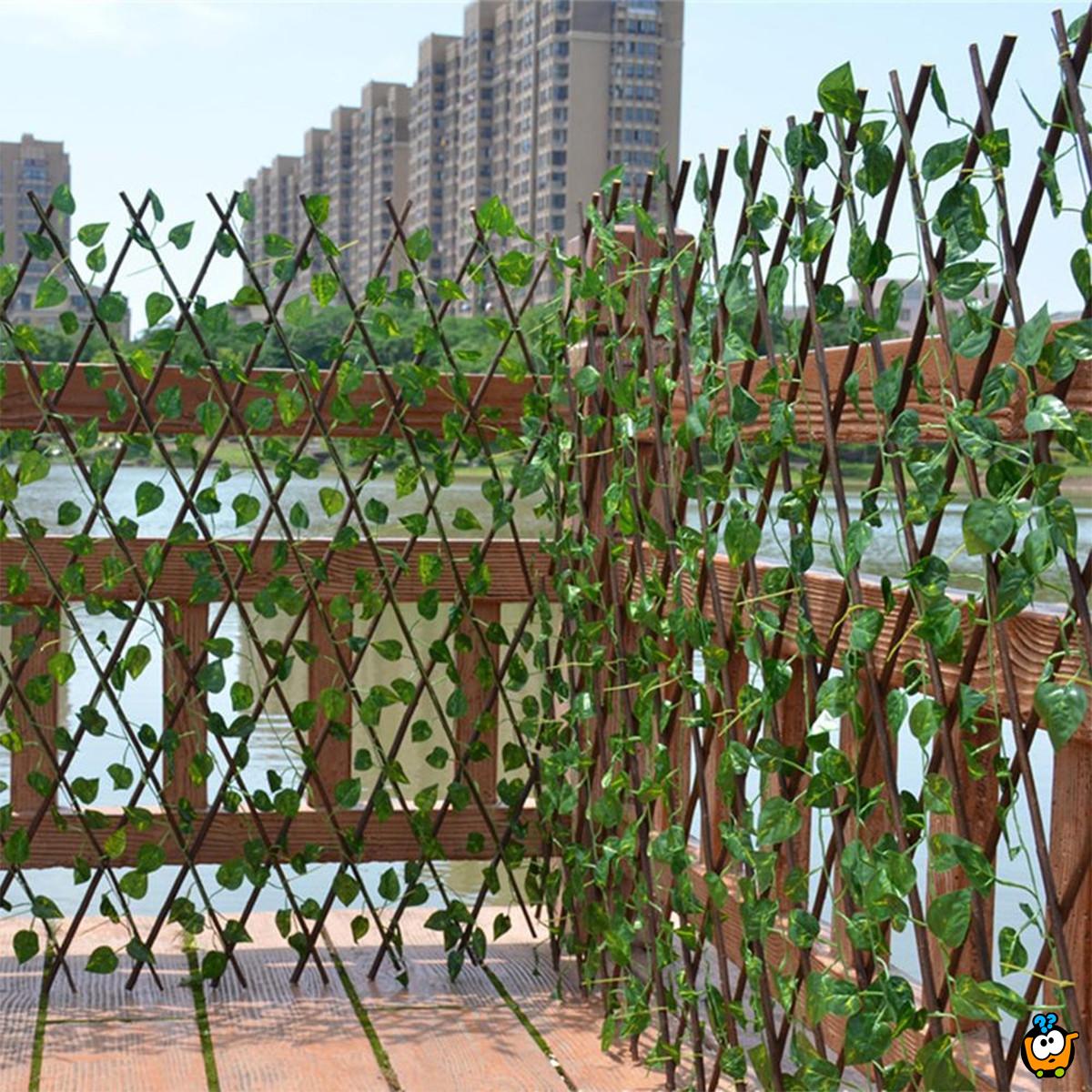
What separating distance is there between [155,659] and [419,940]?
14.6ft

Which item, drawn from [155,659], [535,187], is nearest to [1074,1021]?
[155,659]

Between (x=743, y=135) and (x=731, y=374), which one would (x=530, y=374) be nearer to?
(x=731, y=374)

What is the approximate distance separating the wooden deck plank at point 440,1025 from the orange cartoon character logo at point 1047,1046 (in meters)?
0.98

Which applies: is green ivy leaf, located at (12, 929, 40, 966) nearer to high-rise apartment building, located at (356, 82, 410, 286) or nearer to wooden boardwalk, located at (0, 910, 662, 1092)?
wooden boardwalk, located at (0, 910, 662, 1092)

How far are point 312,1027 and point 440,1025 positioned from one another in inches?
8.3

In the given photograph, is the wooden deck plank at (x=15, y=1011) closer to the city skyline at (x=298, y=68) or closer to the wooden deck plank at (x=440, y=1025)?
the wooden deck plank at (x=440, y=1025)

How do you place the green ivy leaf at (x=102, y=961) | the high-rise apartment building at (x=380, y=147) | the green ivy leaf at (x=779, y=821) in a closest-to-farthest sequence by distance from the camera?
the green ivy leaf at (x=779, y=821), the green ivy leaf at (x=102, y=961), the high-rise apartment building at (x=380, y=147)

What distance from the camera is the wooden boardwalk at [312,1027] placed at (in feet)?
7.70

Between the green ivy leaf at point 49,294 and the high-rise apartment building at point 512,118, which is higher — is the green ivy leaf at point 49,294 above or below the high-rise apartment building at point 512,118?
below

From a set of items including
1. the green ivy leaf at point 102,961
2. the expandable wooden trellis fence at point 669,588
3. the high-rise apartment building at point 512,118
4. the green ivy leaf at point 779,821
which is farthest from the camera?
the high-rise apartment building at point 512,118

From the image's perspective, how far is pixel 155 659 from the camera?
23.6ft

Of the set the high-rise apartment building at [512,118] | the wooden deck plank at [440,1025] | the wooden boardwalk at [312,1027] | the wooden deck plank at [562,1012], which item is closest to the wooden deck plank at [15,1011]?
the wooden boardwalk at [312,1027]

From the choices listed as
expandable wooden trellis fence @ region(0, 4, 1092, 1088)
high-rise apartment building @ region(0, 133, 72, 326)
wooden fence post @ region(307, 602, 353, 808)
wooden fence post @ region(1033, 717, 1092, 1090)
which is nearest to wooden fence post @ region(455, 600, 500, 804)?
expandable wooden trellis fence @ region(0, 4, 1092, 1088)

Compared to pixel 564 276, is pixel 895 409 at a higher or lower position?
lower
